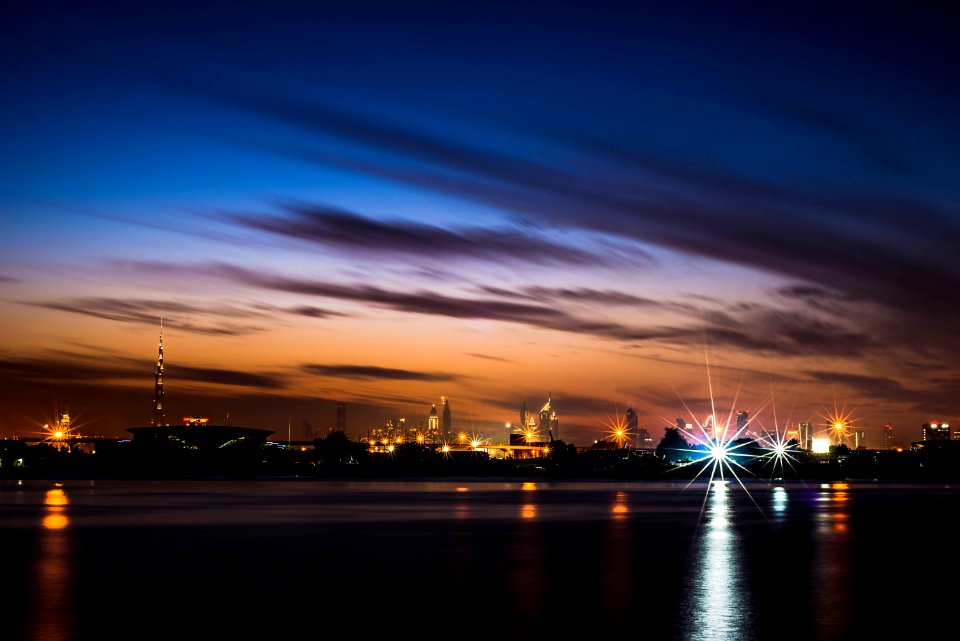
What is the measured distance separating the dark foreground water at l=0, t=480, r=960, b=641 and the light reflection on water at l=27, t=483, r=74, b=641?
0.08 meters

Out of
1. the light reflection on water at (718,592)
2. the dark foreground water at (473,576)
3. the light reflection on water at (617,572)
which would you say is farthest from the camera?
the light reflection on water at (617,572)

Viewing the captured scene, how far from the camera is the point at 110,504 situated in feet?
217

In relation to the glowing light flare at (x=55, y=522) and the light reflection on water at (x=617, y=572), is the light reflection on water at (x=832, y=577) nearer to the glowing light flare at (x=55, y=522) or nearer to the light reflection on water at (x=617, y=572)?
the light reflection on water at (x=617, y=572)

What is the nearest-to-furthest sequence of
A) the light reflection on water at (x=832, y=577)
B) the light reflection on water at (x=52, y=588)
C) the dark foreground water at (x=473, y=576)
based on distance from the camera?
the light reflection on water at (x=52, y=588) < the dark foreground water at (x=473, y=576) < the light reflection on water at (x=832, y=577)

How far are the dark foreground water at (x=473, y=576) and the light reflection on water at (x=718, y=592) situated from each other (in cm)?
9

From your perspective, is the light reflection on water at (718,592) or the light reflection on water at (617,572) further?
the light reflection on water at (617,572)

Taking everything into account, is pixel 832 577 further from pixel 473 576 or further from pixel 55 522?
pixel 55 522

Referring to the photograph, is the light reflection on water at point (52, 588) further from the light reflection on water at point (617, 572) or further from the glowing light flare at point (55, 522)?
the light reflection on water at point (617, 572)

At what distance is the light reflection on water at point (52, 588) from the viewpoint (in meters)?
20.8

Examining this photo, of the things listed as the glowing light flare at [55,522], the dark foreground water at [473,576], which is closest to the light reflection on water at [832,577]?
the dark foreground water at [473,576]

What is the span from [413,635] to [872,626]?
30.4 ft

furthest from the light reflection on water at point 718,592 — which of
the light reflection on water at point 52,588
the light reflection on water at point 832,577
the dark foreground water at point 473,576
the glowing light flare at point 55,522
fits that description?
the glowing light flare at point 55,522

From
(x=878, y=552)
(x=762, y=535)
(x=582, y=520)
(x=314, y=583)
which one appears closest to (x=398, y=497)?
(x=582, y=520)

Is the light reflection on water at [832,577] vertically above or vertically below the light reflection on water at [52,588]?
below
